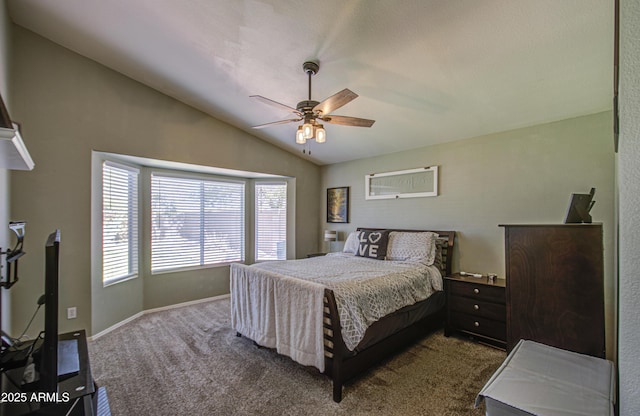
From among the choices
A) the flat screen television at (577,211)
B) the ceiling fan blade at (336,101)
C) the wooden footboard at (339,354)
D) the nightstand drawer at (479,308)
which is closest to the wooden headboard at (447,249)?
the nightstand drawer at (479,308)

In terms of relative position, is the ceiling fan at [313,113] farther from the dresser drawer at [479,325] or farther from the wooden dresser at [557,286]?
the dresser drawer at [479,325]

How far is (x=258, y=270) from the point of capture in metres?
2.89

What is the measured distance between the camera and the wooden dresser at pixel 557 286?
5.79 ft

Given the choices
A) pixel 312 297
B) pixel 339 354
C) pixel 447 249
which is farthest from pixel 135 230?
pixel 447 249

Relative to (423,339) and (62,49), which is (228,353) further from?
(62,49)

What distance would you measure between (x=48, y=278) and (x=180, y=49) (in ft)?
8.10

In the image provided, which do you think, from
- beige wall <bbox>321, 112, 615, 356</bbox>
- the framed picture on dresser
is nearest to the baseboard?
the framed picture on dresser

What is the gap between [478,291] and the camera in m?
3.09

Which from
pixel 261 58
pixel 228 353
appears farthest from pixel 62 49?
pixel 228 353

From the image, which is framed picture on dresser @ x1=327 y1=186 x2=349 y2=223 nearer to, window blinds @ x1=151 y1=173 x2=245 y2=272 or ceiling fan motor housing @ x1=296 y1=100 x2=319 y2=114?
window blinds @ x1=151 y1=173 x2=245 y2=272

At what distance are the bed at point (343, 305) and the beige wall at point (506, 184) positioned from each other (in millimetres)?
362

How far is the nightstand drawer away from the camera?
2.93 meters

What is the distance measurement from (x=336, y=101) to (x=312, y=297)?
1649 mm

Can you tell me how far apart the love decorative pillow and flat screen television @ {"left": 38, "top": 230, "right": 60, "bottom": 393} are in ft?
10.9
